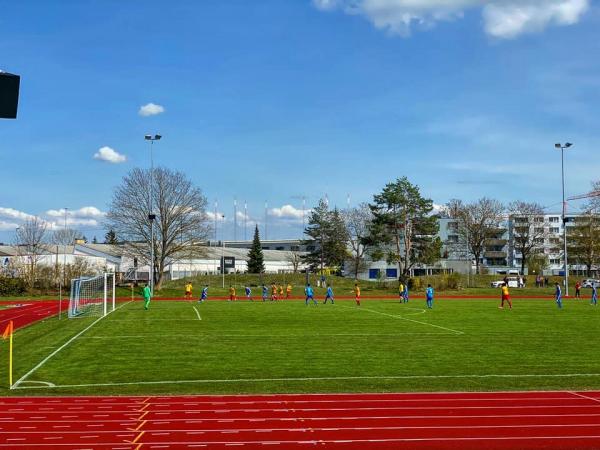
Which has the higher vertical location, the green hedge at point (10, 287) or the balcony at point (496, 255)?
the balcony at point (496, 255)

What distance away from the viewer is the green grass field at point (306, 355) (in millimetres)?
15269

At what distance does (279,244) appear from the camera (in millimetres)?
163125

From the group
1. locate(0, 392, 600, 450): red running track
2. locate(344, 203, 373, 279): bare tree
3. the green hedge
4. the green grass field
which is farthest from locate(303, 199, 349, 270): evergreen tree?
locate(0, 392, 600, 450): red running track

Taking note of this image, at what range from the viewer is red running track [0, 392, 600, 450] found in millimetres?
10289

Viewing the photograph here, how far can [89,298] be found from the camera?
157 feet

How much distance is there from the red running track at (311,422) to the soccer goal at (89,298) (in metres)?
24.6

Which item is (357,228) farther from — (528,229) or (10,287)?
(10,287)

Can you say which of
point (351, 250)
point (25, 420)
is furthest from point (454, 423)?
point (351, 250)

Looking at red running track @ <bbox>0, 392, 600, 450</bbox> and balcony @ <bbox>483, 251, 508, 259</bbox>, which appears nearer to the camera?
red running track @ <bbox>0, 392, 600, 450</bbox>

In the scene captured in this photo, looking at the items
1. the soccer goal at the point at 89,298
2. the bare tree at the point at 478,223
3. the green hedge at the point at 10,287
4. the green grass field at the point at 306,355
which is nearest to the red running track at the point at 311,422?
the green grass field at the point at 306,355

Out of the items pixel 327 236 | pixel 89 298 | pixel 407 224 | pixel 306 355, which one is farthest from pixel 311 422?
pixel 327 236

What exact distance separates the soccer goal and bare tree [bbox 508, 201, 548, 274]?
76232 mm

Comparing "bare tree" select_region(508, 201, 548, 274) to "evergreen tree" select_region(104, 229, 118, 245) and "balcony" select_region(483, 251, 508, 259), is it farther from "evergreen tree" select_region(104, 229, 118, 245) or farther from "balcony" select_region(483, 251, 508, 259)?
"evergreen tree" select_region(104, 229, 118, 245)

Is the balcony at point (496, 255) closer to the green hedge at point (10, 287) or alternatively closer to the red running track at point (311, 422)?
the green hedge at point (10, 287)
